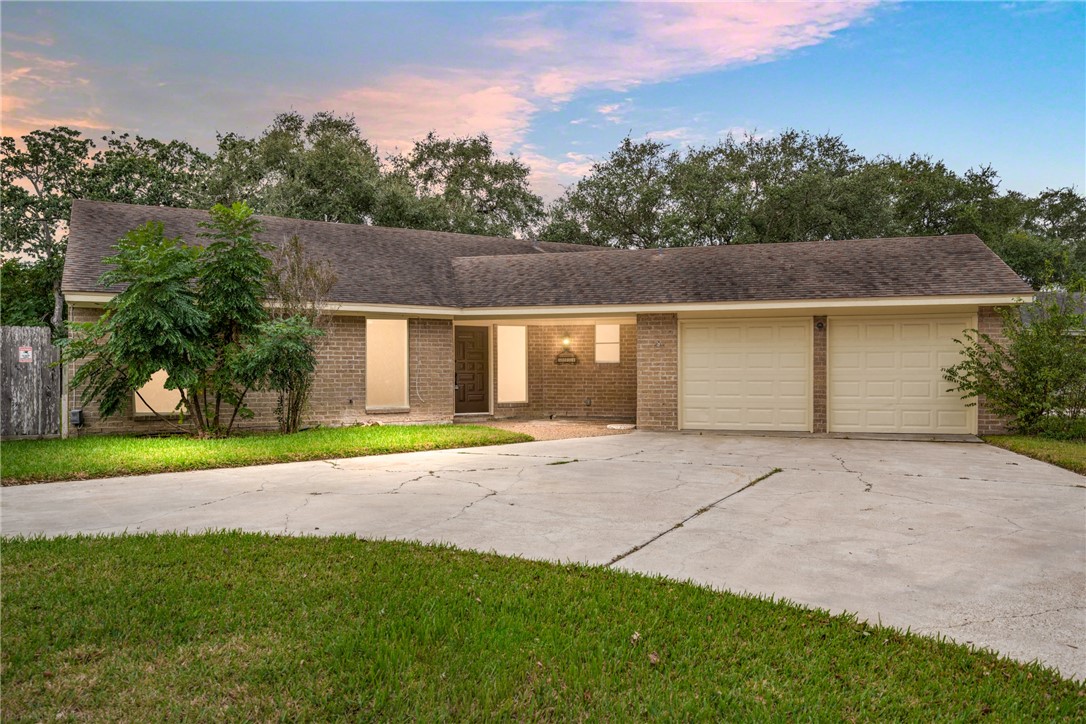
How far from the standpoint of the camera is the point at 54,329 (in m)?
23.4

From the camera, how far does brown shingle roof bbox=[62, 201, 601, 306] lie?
13016 mm

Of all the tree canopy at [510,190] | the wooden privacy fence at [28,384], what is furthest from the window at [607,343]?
the tree canopy at [510,190]

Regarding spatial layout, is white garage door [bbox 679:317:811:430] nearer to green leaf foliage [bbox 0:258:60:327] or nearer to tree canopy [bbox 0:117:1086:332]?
tree canopy [bbox 0:117:1086:332]

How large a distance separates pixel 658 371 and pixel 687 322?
115 cm

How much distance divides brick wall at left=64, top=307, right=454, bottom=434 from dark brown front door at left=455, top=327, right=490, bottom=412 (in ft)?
3.86

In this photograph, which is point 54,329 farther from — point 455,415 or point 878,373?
point 878,373

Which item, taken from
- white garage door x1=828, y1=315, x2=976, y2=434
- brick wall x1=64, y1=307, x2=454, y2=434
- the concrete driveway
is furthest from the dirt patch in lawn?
white garage door x1=828, y1=315, x2=976, y2=434

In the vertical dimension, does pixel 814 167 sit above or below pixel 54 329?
above

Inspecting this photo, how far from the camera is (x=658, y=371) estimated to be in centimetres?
1413

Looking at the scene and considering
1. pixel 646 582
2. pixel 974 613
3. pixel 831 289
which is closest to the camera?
pixel 974 613

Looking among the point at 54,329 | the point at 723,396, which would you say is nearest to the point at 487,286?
the point at 723,396

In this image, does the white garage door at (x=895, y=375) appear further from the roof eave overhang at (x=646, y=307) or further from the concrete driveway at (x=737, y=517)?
the concrete driveway at (x=737, y=517)

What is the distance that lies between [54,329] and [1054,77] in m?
29.1

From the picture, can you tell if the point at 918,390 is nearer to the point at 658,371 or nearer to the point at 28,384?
the point at 658,371
